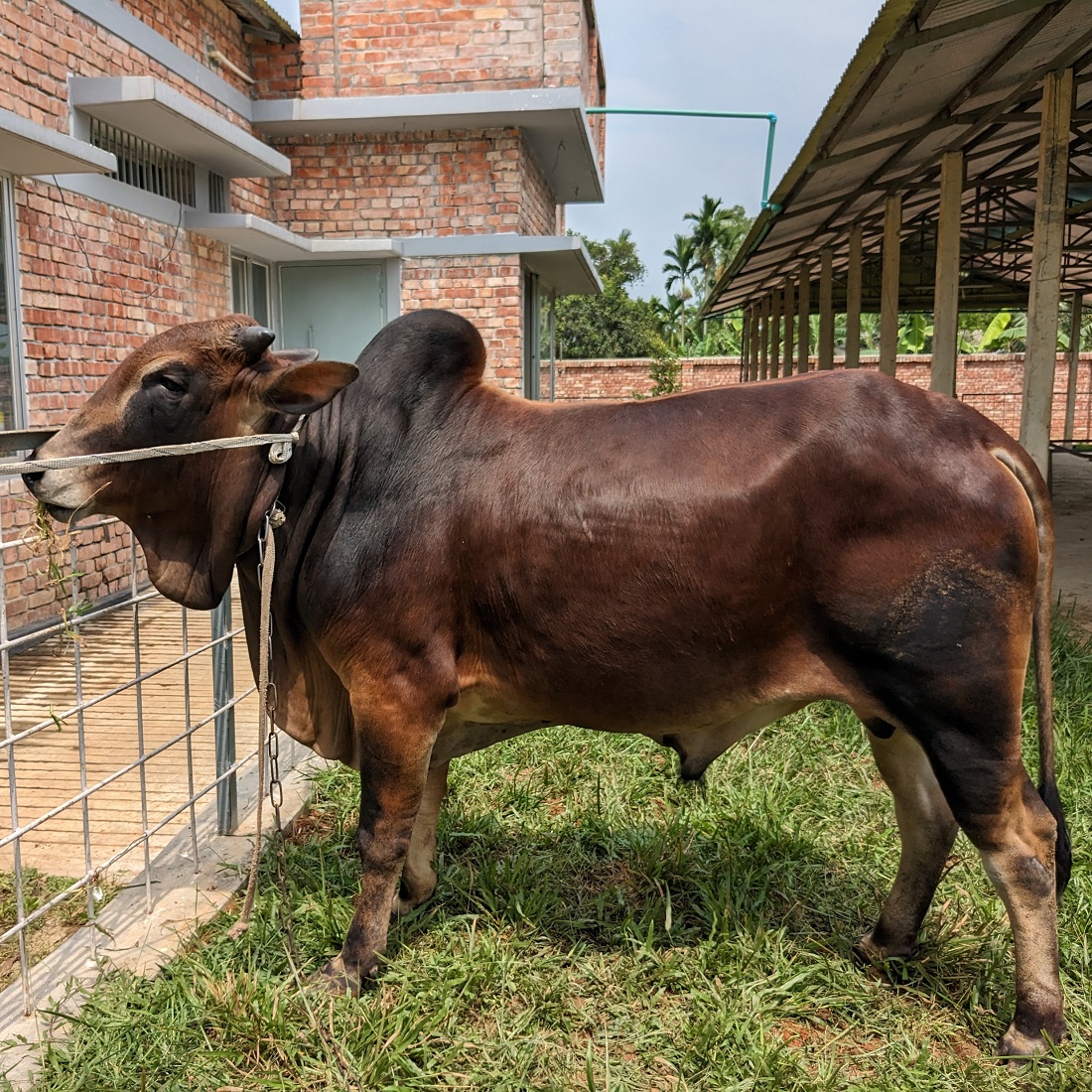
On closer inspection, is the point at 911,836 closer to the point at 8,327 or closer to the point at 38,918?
the point at 38,918

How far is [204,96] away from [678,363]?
15.6 meters

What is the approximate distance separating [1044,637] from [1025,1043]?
0.99m

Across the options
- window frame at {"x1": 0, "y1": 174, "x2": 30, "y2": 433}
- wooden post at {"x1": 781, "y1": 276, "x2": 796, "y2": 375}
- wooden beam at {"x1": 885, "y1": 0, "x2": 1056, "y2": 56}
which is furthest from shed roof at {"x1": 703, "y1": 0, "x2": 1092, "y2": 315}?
window frame at {"x1": 0, "y1": 174, "x2": 30, "y2": 433}

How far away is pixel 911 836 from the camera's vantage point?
2844 mm

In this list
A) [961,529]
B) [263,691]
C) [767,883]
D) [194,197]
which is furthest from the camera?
[194,197]

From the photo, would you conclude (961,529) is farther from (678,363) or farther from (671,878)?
(678,363)

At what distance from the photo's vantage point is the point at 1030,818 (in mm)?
2434

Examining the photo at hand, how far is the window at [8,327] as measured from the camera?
6383 mm

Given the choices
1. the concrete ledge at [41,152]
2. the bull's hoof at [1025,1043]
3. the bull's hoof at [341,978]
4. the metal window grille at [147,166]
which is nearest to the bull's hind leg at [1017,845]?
the bull's hoof at [1025,1043]

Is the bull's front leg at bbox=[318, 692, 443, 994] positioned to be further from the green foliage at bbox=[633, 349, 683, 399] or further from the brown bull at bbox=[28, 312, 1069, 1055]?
the green foliage at bbox=[633, 349, 683, 399]

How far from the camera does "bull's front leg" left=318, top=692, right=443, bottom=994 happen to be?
2580 millimetres

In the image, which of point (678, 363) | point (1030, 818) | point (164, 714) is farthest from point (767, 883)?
point (678, 363)

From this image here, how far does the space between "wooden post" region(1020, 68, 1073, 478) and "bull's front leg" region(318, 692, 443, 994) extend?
4597mm

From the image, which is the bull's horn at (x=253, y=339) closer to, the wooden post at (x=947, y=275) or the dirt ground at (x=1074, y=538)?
the dirt ground at (x=1074, y=538)
